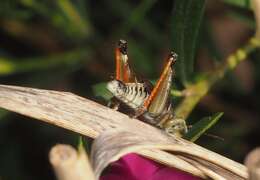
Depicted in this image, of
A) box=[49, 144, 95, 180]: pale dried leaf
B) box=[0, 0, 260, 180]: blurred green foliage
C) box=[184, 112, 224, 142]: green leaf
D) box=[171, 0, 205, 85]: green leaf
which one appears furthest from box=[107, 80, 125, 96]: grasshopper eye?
box=[0, 0, 260, 180]: blurred green foliage

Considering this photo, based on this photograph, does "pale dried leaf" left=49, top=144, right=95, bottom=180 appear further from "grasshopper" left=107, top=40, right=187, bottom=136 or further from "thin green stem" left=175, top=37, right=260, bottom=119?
"thin green stem" left=175, top=37, right=260, bottom=119

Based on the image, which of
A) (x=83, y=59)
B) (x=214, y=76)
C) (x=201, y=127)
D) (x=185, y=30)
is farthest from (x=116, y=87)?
(x=83, y=59)

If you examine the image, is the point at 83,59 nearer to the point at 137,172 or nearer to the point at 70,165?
the point at 137,172

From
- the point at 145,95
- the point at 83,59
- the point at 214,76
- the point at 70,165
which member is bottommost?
the point at 70,165

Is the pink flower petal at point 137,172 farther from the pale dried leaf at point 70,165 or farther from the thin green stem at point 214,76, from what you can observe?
the thin green stem at point 214,76

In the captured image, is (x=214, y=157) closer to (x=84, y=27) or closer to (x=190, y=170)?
(x=190, y=170)
